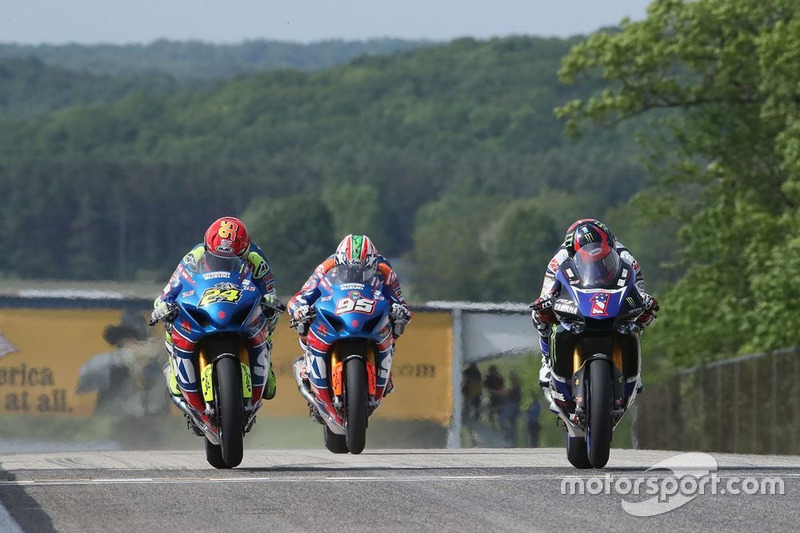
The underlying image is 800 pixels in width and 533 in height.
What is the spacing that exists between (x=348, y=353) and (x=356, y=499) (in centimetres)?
409

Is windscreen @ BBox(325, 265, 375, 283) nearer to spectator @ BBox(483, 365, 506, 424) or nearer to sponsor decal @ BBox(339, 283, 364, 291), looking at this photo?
sponsor decal @ BBox(339, 283, 364, 291)

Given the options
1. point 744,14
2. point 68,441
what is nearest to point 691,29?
point 744,14

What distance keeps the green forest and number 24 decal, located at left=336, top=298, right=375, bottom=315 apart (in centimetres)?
2036

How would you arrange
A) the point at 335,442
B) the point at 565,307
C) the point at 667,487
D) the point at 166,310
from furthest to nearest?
the point at 335,442 → the point at 166,310 → the point at 565,307 → the point at 667,487

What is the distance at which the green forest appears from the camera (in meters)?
39.7

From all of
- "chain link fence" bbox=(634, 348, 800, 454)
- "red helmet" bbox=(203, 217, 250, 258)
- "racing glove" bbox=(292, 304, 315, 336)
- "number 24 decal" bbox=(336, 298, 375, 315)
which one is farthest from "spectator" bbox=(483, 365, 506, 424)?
"red helmet" bbox=(203, 217, 250, 258)

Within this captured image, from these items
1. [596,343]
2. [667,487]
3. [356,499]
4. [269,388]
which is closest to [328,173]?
[269,388]

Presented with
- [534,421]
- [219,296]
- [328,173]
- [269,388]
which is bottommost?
[534,421]

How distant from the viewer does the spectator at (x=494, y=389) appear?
23078mm

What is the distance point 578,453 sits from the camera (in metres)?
13.0

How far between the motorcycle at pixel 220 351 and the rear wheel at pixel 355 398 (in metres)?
0.84

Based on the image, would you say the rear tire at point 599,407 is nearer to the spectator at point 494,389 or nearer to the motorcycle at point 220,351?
the motorcycle at point 220,351

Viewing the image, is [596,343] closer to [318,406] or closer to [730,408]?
[318,406]

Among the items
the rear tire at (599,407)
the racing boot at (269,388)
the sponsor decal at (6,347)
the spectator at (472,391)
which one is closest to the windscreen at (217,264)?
the racing boot at (269,388)
